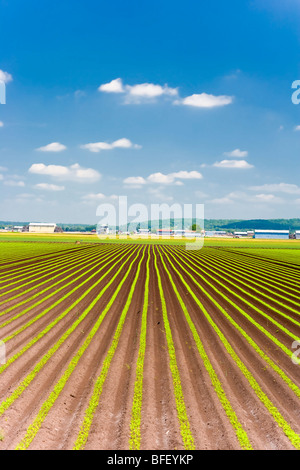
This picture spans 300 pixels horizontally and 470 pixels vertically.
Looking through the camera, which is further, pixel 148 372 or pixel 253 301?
pixel 253 301

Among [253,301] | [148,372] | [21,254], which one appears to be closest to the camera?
[148,372]

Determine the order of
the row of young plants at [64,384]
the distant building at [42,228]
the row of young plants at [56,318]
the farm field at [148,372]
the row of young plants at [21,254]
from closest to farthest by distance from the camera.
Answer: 1. the row of young plants at [64,384]
2. the farm field at [148,372]
3. the row of young plants at [56,318]
4. the row of young plants at [21,254]
5. the distant building at [42,228]

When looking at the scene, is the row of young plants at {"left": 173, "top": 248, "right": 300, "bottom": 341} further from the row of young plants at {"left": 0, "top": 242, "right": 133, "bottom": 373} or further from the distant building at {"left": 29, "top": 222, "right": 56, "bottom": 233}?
the distant building at {"left": 29, "top": 222, "right": 56, "bottom": 233}

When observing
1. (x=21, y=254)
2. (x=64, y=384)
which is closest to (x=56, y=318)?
(x=64, y=384)

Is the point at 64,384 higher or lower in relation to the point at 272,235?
lower

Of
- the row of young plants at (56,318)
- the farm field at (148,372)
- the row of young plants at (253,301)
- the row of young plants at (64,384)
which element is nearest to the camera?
the row of young plants at (64,384)

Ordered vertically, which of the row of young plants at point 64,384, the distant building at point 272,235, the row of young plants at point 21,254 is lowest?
the row of young plants at point 64,384

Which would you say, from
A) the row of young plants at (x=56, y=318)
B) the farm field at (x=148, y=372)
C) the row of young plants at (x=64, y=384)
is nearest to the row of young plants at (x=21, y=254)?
the row of young plants at (x=56, y=318)

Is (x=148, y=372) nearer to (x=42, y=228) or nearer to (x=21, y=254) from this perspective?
(x=21, y=254)

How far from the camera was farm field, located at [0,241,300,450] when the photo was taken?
6.04 meters

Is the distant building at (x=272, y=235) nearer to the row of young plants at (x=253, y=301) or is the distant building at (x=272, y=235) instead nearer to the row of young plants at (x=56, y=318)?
the row of young plants at (x=253, y=301)

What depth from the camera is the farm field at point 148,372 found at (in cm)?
604

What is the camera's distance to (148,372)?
8.45m

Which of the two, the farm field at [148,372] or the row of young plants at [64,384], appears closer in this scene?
the row of young plants at [64,384]
